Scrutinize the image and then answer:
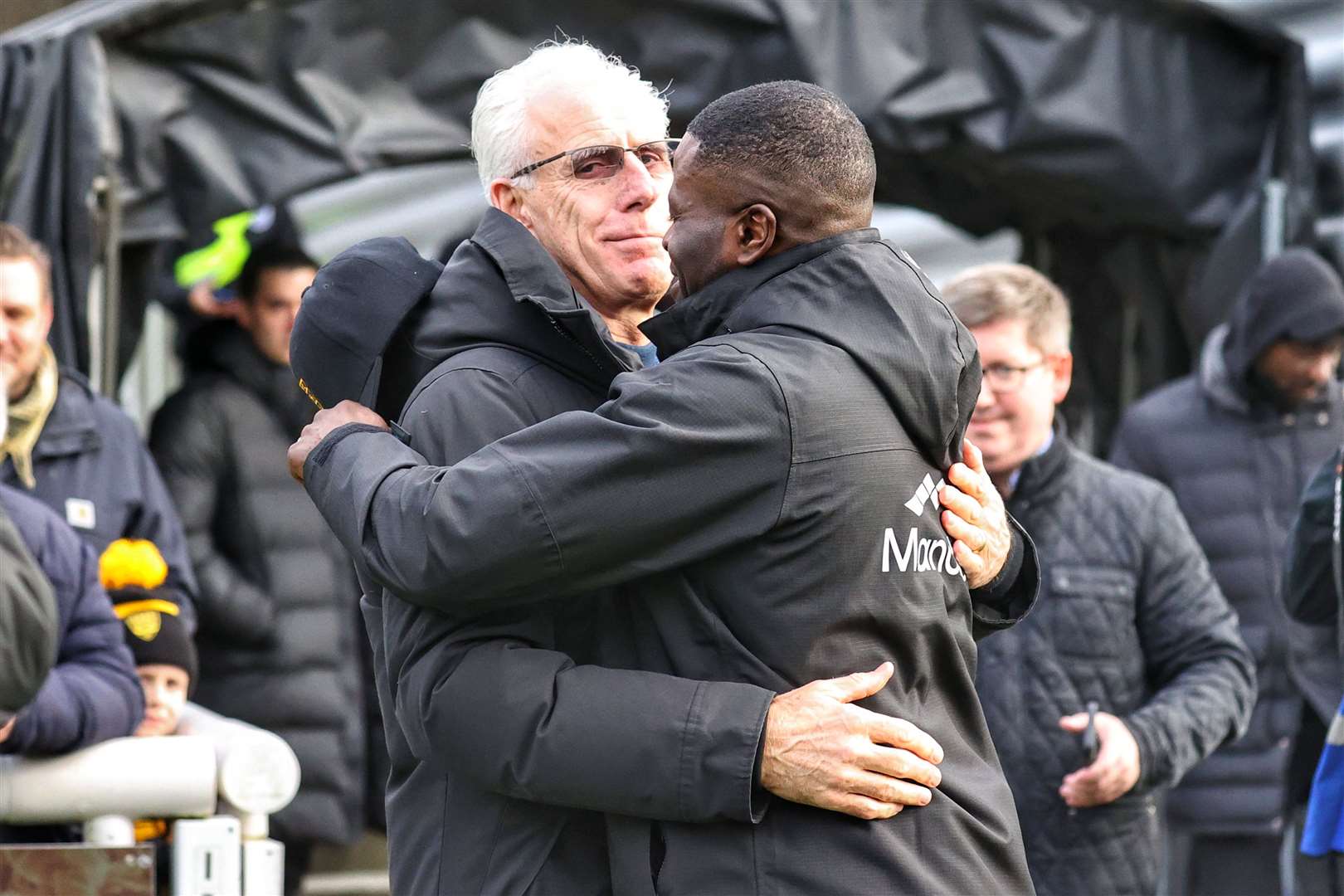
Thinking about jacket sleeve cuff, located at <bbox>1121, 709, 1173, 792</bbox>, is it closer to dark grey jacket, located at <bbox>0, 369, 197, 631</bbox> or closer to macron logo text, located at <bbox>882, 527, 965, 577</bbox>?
macron logo text, located at <bbox>882, 527, 965, 577</bbox>

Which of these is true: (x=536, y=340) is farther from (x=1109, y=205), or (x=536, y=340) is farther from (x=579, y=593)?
(x=1109, y=205)

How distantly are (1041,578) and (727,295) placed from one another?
3.94 feet

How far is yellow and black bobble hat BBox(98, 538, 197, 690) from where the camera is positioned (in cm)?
418

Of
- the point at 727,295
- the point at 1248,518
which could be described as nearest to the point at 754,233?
the point at 727,295

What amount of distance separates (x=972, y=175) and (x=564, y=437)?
13.2 feet

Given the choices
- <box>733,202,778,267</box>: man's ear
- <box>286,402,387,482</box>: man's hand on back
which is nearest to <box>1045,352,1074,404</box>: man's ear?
<box>733,202,778,267</box>: man's ear

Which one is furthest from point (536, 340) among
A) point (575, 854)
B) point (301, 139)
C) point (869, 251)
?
point (301, 139)

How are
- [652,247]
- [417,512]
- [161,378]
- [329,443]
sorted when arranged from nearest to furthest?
[417,512] < [329,443] < [652,247] < [161,378]

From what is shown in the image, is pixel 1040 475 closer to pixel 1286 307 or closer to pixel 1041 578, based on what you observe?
pixel 1041 578

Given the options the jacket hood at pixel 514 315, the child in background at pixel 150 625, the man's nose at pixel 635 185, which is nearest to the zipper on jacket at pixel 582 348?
the jacket hood at pixel 514 315

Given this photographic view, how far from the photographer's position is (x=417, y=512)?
204 centimetres

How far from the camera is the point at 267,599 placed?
17.7 ft

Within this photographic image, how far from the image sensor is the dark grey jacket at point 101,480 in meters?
4.38

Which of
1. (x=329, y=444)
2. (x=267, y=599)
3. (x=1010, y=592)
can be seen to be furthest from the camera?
(x=267, y=599)
